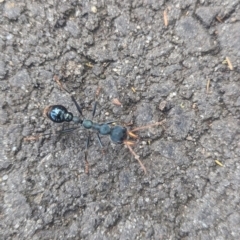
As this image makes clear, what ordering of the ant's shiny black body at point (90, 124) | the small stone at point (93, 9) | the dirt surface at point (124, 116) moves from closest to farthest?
the dirt surface at point (124, 116) → the ant's shiny black body at point (90, 124) → the small stone at point (93, 9)

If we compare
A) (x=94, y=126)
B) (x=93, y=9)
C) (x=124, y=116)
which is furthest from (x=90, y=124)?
(x=93, y=9)

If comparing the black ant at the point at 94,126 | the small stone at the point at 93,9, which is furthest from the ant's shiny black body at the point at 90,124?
the small stone at the point at 93,9

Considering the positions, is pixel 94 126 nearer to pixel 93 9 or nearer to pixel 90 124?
pixel 90 124

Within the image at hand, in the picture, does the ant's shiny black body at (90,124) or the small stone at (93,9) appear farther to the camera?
the small stone at (93,9)

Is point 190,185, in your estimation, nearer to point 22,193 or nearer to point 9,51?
point 22,193

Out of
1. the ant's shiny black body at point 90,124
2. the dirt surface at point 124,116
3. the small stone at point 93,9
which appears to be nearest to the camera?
the dirt surface at point 124,116

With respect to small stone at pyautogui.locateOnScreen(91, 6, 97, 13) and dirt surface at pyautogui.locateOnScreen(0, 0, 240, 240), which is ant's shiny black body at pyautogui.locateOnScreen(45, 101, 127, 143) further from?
small stone at pyautogui.locateOnScreen(91, 6, 97, 13)

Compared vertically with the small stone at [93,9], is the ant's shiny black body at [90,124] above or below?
below

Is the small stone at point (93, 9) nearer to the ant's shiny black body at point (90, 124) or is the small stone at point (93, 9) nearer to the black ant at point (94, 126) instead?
the black ant at point (94, 126)
